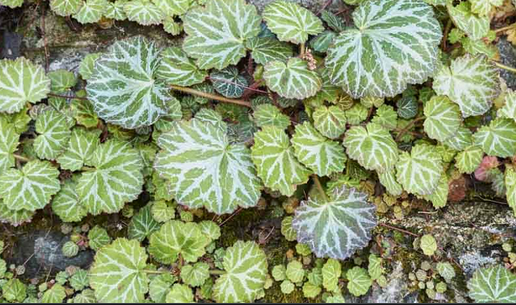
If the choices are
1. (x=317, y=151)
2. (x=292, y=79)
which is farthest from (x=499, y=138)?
(x=292, y=79)

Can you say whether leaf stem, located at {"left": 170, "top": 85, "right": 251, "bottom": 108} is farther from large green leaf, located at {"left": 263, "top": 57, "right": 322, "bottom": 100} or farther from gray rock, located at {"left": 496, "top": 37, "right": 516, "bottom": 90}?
gray rock, located at {"left": 496, "top": 37, "right": 516, "bottom": 90}

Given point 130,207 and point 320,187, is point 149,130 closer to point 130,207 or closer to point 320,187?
point 130,207

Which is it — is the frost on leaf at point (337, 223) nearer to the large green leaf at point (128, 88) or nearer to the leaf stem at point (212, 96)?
the leaf stem at point (212, 96)

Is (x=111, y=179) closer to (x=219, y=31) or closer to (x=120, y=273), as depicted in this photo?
(x=120, y=273)

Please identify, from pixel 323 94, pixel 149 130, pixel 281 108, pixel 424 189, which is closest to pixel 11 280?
pixel 149 130

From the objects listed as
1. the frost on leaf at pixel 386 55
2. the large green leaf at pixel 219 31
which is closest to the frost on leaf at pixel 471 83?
A: the frost on leaf at pixel 386 55

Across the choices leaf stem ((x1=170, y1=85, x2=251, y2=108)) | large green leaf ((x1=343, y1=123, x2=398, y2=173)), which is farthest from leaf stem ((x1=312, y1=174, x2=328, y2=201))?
leaf stem ((x1=170, y1=85, x2=251, y2=108))
